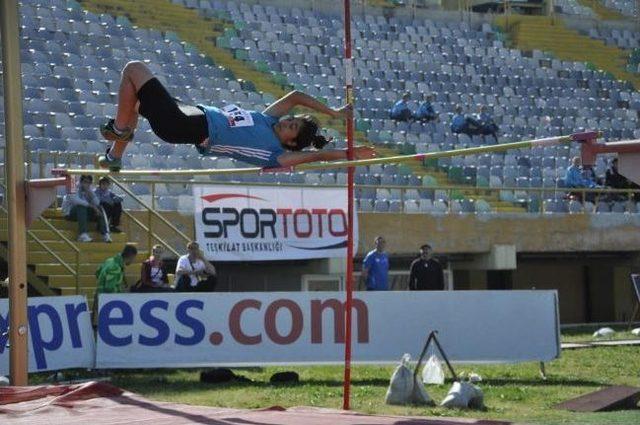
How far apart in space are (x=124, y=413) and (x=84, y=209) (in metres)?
7.08

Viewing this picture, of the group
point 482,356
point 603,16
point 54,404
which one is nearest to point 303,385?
point 482,356

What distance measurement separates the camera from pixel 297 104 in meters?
8.71

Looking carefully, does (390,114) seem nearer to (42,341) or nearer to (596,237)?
(596,237)

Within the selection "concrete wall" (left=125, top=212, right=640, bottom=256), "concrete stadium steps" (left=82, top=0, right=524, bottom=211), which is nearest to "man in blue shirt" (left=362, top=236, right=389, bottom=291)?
"concrete wall" (left=125, top=212, right=640, bottom=256)

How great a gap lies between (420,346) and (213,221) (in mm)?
4816

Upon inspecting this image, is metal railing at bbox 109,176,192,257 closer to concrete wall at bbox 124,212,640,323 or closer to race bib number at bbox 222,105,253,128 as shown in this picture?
concrete wall at bbox 124,212,640,323

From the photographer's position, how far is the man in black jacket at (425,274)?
15672 millimetres

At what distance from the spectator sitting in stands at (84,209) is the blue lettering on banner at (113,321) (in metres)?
3.01

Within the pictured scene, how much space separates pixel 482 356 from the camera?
12.8 metres

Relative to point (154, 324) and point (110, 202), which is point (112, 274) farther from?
point (110, 202)

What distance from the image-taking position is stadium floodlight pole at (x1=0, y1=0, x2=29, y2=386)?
30.4 feet

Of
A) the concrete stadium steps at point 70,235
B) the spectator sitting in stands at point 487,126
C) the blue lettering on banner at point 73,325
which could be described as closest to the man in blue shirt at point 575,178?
the spectator sitting in stands at point 487,126

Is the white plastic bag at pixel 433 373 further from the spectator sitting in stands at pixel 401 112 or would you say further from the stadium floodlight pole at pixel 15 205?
the spectator sitting in stands at pixel 401 112

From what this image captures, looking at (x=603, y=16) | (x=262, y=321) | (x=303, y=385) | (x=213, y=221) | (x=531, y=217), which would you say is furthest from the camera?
(x=603, y=16)
